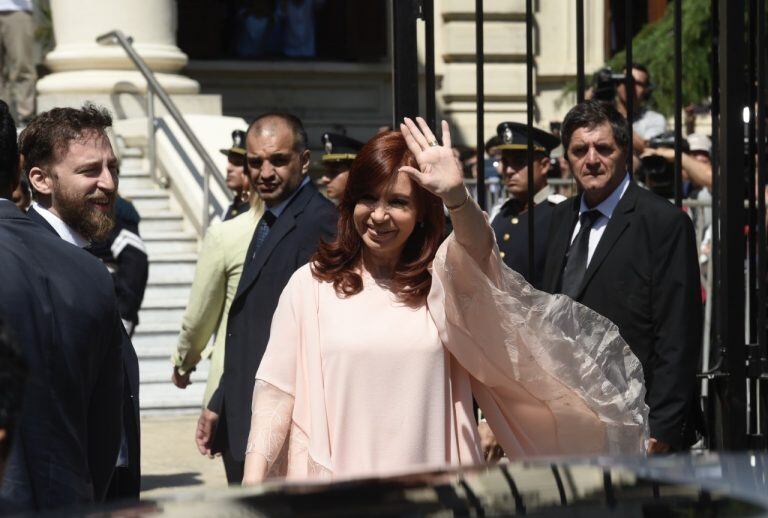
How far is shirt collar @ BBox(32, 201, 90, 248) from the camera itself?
410cm

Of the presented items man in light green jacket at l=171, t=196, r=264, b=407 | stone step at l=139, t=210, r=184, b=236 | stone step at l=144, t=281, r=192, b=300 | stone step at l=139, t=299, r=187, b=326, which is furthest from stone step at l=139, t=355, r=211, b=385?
man in light green jacket at l=171, t=196, r=264, b=407

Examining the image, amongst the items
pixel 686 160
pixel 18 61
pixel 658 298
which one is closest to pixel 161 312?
pixel 18 61

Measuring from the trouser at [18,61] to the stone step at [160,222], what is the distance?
1.68 m

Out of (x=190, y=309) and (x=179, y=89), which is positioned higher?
(x=179, y=89)

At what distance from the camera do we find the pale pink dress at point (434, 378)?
390 centimetres

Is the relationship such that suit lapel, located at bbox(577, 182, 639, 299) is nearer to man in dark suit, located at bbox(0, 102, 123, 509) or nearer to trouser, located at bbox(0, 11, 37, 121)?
man in dark suit, located at bbox(0, 102, 123, 509)

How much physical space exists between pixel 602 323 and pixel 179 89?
423 inches

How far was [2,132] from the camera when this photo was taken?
345cm

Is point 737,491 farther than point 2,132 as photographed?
No

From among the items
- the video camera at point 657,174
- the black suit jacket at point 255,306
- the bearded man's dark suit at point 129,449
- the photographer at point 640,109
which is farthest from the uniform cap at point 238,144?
the bearded man's dark suit at point 129,449

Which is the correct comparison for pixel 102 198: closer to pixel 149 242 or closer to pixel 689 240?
pixel 689 240

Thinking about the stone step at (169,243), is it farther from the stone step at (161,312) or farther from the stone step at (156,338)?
the stone step at (156,338)

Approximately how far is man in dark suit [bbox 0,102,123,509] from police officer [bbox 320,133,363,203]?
182 inches

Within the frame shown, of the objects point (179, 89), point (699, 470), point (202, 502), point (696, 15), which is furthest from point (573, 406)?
point (179, 89)
